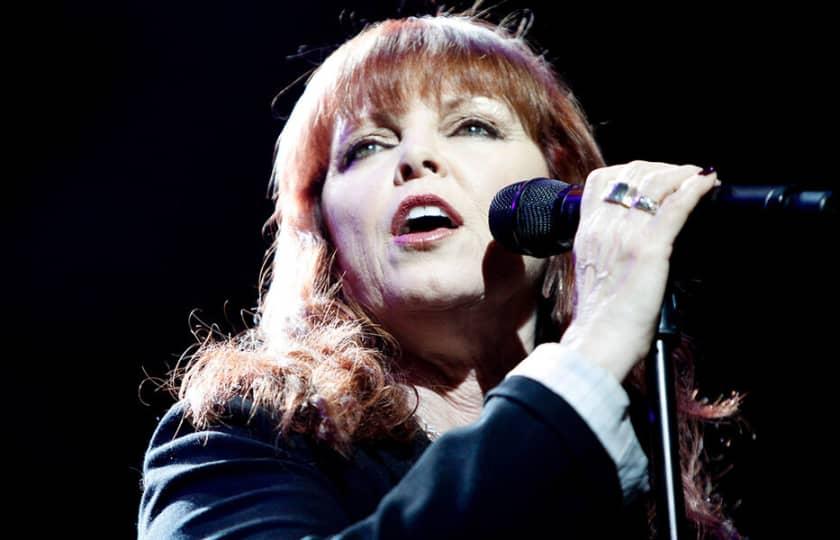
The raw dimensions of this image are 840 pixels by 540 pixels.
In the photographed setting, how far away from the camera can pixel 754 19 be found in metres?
2.31

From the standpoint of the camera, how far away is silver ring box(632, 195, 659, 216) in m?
0.98

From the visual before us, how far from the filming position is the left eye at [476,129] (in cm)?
158

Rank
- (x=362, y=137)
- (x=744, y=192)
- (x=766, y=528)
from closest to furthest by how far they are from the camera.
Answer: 1. (x=744, y=192)
2. (x=362, y=137)
3. (x=766, y=528)

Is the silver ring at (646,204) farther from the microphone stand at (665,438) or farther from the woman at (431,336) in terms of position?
the microphone stand at (665,438)

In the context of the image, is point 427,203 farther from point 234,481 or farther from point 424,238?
point 234,481

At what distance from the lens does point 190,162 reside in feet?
8.20

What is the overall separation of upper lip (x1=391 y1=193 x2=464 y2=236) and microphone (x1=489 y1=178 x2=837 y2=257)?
0.17 metres

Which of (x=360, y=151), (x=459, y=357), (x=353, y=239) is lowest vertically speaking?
(x=459, y=357)

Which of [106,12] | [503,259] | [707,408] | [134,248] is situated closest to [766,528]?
[707,408]

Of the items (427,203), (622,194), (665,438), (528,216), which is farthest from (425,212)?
(665,438)

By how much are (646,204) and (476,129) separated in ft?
2.17

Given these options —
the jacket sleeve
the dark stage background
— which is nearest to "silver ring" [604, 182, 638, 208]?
the jacket sleeve

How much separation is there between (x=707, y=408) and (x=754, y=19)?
112cm

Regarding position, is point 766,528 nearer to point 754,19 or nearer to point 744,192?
point 754,19
